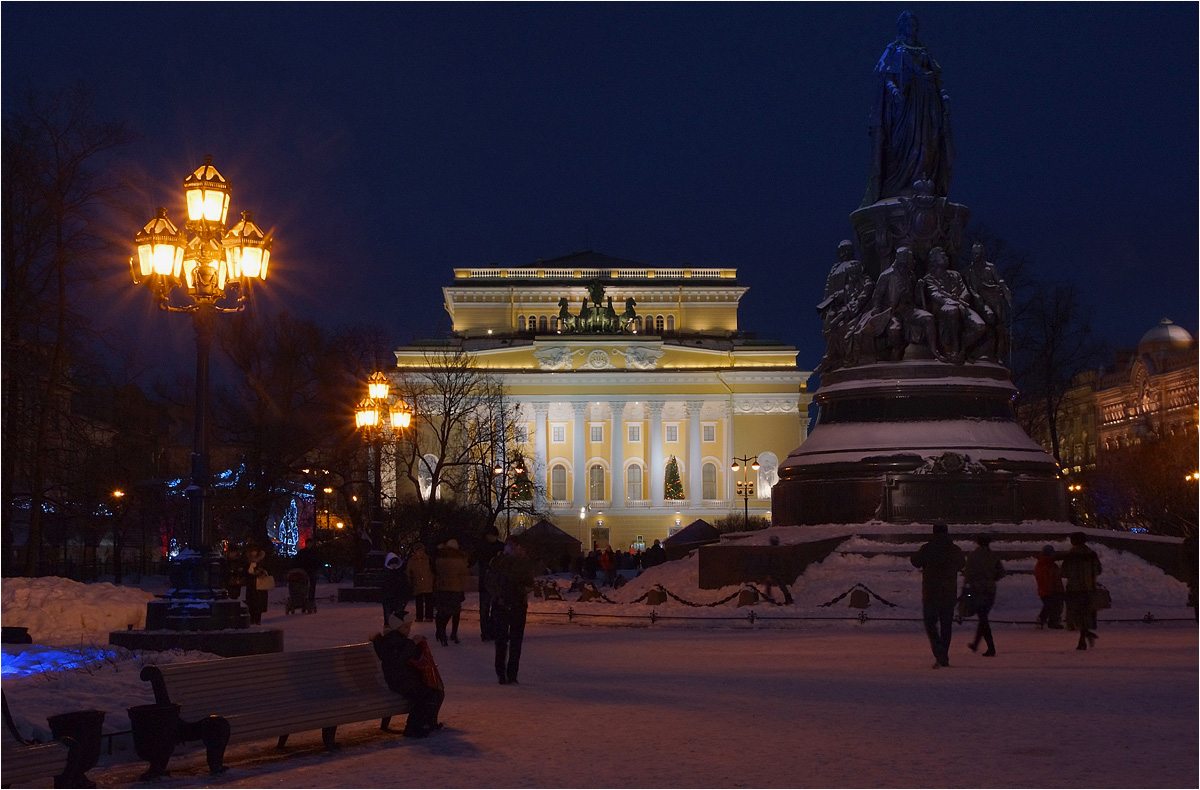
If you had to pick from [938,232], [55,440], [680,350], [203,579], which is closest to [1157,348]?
[680,350]

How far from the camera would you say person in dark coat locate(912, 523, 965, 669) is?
14.1m

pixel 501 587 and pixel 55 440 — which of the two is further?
pixel 55 440

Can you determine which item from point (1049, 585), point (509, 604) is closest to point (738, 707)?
point (509, 604)

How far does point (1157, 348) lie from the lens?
99.5 meters

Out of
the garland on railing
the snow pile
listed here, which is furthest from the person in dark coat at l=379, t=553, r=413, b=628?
the garland on railing

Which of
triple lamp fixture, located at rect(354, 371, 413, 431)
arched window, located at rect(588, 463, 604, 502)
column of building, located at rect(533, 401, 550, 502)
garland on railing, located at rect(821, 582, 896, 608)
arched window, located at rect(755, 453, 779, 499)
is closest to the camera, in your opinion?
garland on railing, located at rect(821, 582, 896, 608)

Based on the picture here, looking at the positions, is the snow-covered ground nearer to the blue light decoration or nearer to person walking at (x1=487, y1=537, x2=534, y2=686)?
person walking at (x1=487, y1=537, x2=534, y2=686)

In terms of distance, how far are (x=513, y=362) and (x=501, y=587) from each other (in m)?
80.3

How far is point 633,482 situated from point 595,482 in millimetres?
2614

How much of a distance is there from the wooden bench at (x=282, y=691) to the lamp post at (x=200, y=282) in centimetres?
410

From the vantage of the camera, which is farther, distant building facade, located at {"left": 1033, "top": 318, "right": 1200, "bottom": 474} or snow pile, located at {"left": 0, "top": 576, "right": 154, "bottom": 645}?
distant building facade, located at {"left": 1033, "top": 318, "right": 1200, "bottom": 474}

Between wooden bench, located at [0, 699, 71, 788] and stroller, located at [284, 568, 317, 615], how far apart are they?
19454 mm

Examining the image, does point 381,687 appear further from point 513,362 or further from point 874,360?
point 513,362

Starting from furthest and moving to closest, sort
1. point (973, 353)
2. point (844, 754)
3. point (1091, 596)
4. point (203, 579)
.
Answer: point (973, 353)
point (1091, 596)
point (203, 579)
point (844, 754)
